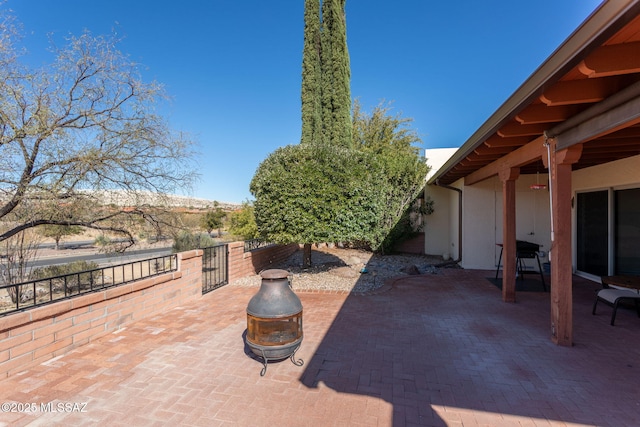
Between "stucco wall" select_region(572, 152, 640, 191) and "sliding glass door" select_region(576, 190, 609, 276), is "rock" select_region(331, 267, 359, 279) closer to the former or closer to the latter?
"sliding glass door" select_region(576, 190, 609, 276)

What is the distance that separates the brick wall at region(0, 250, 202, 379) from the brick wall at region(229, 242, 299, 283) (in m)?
1.80

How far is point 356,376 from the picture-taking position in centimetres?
310

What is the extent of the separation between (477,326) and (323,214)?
3599mm

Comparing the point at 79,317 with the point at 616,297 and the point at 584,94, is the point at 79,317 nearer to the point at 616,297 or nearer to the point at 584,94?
the point at 584,94

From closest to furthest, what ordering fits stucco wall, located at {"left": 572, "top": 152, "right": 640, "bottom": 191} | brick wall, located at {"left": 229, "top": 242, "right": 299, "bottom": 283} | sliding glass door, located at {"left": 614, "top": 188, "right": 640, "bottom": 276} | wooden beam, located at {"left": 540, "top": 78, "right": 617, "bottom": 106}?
wooden beam, located at {"left": 540, "top": 78, "right": 617, "bottom": 106}
stucco wall, located at {"left": 572, "top": 152, "right": 640, "bottom": 191}
sliding glass door, located at {"left": 614, "top": 188, "right": 640, "bottom": 276}
brick wall, located at {"left": 229, "top": 242, "right": 299, "bottom": 283}

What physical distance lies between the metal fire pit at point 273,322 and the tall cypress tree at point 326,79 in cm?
923

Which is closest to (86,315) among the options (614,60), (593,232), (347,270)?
(614,60)

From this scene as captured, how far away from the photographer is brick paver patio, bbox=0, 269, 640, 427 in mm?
2473

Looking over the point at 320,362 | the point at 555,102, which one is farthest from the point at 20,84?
the point at 555,102

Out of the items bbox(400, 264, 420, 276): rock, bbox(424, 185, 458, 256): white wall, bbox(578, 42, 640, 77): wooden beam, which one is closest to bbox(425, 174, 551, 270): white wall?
bbox(400, 264, 420, 276): rock

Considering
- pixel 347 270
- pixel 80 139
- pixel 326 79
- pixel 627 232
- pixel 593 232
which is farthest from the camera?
pixel 326 79

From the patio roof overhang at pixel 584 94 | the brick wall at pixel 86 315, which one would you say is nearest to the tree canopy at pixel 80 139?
the brick wall at pixel 86 315

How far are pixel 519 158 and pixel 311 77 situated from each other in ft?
30.0

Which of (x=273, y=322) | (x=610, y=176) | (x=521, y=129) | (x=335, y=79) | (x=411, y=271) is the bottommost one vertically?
(x=411, y=271)
